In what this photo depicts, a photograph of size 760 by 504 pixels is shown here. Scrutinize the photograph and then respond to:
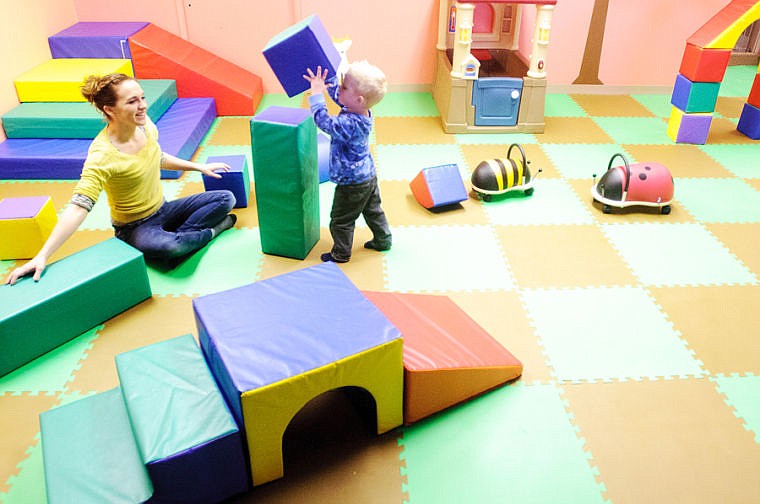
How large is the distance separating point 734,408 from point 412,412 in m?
1.57

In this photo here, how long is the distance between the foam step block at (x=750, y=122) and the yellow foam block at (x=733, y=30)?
2.92ft

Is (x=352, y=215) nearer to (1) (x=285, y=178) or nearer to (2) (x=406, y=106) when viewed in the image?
(1) (x=285, y=178)

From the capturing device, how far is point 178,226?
156 inches

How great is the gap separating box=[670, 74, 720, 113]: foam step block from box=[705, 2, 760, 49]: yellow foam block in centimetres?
34

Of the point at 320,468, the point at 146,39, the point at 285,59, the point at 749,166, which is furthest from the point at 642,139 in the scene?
the point at 146,39

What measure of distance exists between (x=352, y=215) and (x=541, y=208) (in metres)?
1.69

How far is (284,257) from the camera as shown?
3.89 meters

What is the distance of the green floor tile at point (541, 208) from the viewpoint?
4.38 m

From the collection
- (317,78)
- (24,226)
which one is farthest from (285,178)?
(24,226)

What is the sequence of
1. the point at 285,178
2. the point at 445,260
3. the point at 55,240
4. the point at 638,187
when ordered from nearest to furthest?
the point at 55,240 < the point at 285,178 < the point at 445,260 < the point at 638,187

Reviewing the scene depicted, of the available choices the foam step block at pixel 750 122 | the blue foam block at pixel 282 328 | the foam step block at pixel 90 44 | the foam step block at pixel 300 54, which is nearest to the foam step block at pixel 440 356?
the blue foam block at pixel 282 328

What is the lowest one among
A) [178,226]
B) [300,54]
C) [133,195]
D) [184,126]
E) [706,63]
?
[178,226]

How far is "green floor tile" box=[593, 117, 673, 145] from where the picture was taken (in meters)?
5.81

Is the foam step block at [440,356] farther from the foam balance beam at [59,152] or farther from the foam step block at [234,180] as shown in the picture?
the foam balance beam at [59,152]
